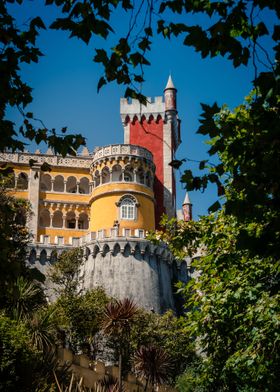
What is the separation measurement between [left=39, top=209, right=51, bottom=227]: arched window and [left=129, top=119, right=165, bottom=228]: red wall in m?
9.50

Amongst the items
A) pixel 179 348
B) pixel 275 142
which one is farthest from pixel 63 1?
pixel 179 348

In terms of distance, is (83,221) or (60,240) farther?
(83,221)

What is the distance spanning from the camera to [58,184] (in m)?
59.5

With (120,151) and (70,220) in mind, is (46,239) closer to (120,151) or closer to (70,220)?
(70,220)

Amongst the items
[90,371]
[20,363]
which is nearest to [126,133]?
[90,371]

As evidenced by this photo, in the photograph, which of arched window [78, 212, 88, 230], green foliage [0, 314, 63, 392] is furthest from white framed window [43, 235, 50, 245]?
green foliage [0, 314, 63, 392]

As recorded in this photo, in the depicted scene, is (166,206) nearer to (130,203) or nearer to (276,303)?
(130,203)

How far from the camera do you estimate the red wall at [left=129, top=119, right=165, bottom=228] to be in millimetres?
57281

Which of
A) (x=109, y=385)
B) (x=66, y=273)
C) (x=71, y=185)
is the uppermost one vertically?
(x=71, y=185)

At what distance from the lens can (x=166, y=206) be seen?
57250 mm

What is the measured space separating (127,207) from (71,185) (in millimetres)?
10299

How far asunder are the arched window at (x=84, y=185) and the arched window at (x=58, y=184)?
171 cm

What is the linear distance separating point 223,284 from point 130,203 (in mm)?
33756

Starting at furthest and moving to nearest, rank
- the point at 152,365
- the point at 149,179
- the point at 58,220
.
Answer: the point at 58,220 → the point at 149,179 → the point at 152,365
